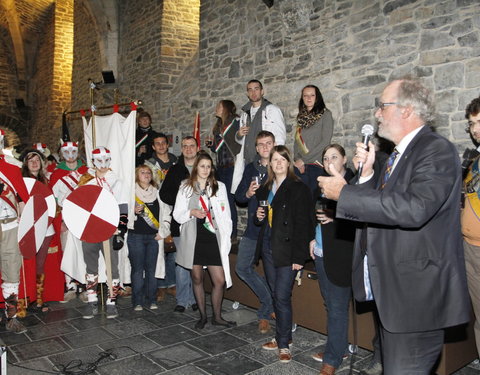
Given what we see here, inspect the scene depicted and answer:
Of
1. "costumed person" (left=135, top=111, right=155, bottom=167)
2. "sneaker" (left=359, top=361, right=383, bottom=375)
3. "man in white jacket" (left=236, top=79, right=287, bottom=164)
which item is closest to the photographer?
"sneaker" (left=359, top=361, right=383, bottom=375)

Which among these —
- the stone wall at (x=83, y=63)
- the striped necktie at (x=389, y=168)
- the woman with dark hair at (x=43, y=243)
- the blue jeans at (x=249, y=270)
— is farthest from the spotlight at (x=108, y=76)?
the striped necktie at (x=389, y=168)

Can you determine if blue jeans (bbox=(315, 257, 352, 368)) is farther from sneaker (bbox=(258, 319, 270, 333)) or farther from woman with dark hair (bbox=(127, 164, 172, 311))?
woman with dark hair (bbox=(127, 164, 172, 311))

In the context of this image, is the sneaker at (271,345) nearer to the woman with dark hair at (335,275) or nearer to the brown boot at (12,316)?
the woman with dark hair at (335,275)

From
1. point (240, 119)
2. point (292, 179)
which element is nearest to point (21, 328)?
point (292, 179)

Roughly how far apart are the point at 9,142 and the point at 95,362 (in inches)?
651

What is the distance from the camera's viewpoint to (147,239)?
5082mm

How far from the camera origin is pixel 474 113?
10.5 ft

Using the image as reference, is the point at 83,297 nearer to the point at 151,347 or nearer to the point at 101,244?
the point at 101,244

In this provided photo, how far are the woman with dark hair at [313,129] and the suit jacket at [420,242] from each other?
126 inches

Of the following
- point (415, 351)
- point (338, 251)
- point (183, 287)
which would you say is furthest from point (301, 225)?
point (183, 287)

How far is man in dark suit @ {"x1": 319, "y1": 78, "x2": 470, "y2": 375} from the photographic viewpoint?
5.66ft

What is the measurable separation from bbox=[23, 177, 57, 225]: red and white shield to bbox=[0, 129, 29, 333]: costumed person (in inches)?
9.2

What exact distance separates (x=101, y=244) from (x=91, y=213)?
0.50m

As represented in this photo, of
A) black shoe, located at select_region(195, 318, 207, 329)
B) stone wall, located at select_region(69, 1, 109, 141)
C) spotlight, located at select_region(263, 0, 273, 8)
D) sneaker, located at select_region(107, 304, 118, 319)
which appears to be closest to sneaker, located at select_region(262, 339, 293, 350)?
black shoe, located at select_region(195, 318, 207, 329)
